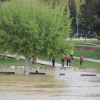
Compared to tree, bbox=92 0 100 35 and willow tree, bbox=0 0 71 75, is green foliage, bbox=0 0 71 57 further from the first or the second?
tree, bbox=92 0 100 35

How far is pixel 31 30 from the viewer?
34.3m

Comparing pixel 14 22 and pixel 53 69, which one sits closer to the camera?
pixel 14 22

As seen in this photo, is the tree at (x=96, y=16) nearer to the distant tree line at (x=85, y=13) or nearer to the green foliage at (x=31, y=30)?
the distant tree line at (x=85, y=13)

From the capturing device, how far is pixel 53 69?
41312mm

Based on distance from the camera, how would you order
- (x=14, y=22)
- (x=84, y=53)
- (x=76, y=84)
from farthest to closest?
(x=84, y=53) → (x=14, y=22) → (x=76, y=84)

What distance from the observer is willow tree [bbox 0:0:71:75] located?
3450 centimetres

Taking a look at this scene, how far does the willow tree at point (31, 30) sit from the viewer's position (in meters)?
34.5

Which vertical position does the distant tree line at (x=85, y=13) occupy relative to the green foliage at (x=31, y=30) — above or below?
above

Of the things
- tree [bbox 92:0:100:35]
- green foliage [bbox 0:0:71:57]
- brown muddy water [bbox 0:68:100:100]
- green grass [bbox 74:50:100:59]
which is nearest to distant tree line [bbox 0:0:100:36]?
tree [bbox 92:0:100:35]

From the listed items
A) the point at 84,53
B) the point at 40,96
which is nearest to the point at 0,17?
the point at 40,96

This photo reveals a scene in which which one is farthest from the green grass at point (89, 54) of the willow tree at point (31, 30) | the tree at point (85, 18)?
the willow tree at point (31, 30)

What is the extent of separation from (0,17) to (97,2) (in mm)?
26226

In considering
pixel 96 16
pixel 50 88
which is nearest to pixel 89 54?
pixel 96 16

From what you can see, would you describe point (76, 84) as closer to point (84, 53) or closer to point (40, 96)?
point (40, 96)
